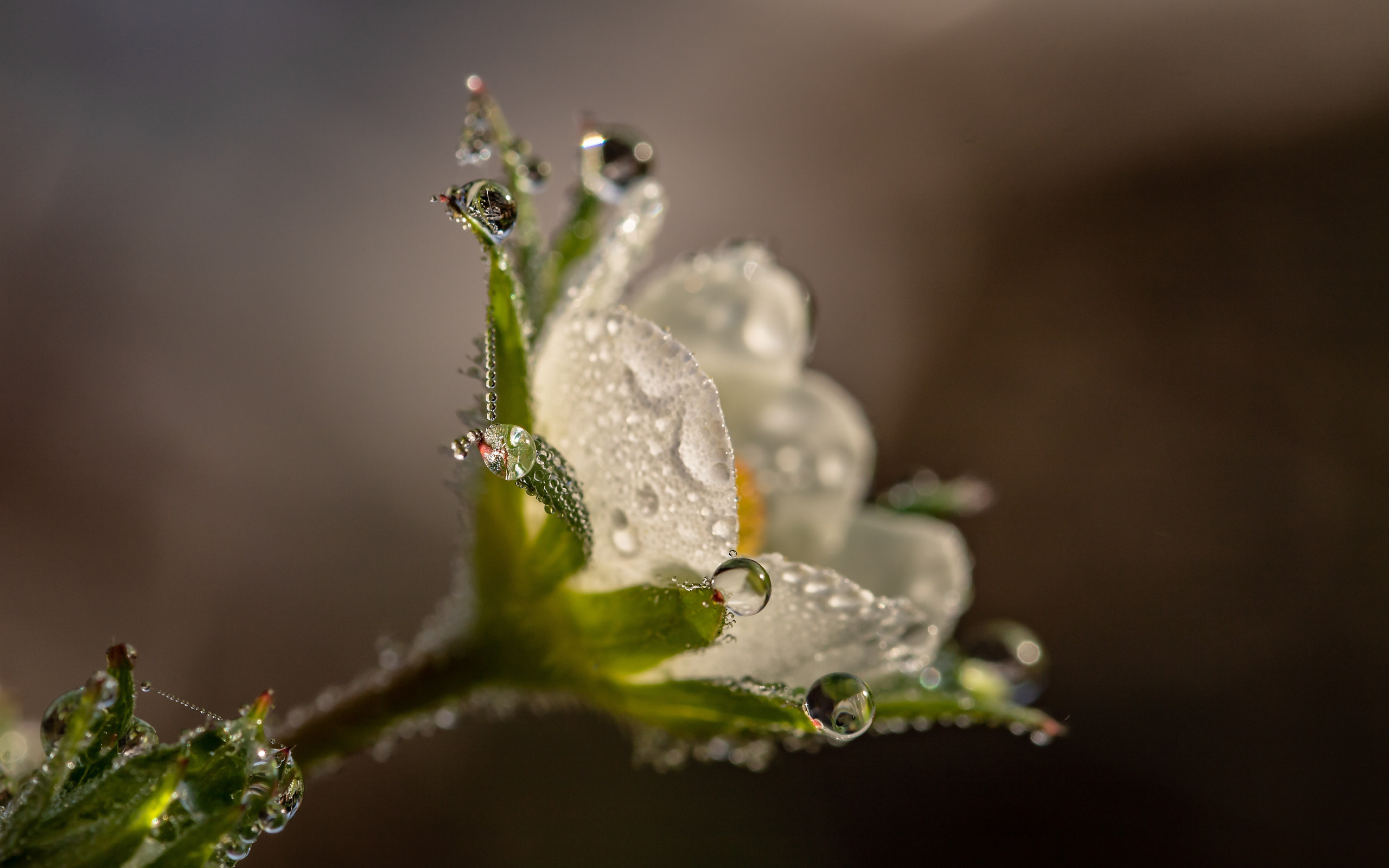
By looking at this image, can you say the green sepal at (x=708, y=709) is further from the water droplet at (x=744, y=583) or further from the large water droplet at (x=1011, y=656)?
the large water droplet at (x=1011, y=656)

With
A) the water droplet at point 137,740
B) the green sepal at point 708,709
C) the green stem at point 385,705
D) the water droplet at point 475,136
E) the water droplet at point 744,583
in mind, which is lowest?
the water droplet at point 137,740

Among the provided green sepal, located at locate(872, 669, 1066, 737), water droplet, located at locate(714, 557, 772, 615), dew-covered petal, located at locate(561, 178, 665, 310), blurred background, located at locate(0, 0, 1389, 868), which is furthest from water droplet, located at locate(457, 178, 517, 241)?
blurred background, located at locate(0, 0, 1389, 868)

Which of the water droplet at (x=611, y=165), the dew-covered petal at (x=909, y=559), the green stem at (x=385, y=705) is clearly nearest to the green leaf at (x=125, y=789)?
the green stem at (x=385, y=705)

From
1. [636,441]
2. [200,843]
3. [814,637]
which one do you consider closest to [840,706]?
[814,637]

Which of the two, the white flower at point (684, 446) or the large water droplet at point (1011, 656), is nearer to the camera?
the white flower at point (684, 446)

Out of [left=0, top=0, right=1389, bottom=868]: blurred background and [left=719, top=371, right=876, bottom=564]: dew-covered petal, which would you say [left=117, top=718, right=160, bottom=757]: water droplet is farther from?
[left=0, top=0, right=1389, bottom=868]: blurred background

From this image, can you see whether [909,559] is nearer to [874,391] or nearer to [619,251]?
[619,251]
